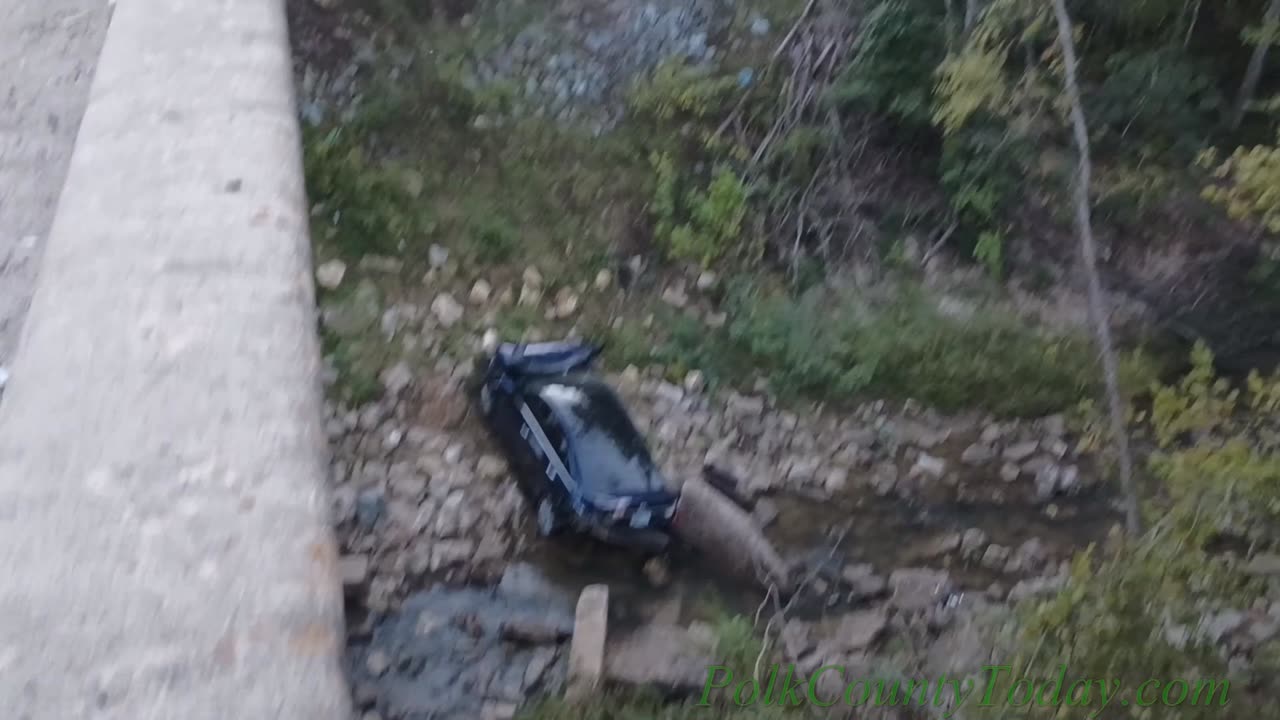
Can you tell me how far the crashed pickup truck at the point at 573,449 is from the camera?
488 cm

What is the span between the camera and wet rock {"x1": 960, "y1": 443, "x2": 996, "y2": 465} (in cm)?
628

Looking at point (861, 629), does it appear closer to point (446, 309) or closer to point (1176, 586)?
point (1176, 586)

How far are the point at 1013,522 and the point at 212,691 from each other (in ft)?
17.6

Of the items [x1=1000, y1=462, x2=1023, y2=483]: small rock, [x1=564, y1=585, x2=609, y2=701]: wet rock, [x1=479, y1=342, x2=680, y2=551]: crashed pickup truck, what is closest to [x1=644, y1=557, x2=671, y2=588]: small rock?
[x1=479, y1=342, x2=680, y2=551]: crashed pickup truck

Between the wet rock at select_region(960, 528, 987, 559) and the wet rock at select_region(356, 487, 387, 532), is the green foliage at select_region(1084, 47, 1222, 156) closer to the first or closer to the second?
the wet rock at select_region(960, 528, 987, 559)

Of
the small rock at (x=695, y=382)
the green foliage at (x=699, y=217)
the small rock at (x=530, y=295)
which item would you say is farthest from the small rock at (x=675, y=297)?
the small rock at (x=530, y=295)

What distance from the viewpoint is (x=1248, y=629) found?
379cm

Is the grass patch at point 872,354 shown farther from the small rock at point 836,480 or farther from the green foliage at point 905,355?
the small rock at point 836,480

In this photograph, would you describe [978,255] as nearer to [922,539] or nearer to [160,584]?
[922,539]

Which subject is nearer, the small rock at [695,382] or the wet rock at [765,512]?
the wet rock at [765,512]

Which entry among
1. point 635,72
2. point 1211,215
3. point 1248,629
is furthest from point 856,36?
point 1248,629

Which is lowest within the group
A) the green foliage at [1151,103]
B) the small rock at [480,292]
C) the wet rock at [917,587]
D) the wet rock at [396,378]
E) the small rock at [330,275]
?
the wet rock at [917,587]

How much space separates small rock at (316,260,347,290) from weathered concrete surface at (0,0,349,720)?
10.3 feet

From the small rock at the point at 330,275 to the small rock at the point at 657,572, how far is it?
2420 millimetres
